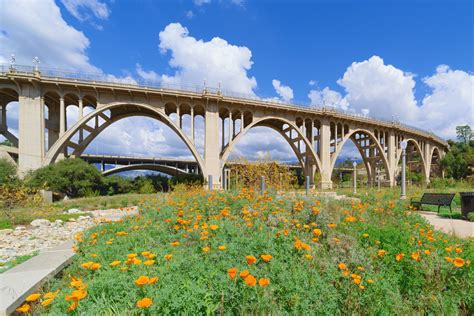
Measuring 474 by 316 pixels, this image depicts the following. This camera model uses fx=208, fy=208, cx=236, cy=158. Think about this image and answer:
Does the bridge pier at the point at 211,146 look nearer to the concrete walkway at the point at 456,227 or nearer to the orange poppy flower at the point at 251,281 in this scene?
the concrete walkway at the point at 456,227

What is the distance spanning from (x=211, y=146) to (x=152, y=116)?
768 centimetres

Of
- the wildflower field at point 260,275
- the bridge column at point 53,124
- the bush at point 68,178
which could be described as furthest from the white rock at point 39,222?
the bridge column at point 53,124

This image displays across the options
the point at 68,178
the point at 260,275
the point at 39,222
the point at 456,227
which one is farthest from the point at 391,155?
the point at 68,178

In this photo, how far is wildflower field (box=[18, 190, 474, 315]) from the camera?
150cm

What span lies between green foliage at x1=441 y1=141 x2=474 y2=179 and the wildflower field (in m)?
51.6

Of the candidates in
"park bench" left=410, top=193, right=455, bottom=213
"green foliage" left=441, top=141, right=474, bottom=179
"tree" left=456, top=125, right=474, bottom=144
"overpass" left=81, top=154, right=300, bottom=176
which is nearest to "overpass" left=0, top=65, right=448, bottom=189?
"overpass" left=81, top=154, right=300, bottom=176

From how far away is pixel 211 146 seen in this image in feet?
69.9

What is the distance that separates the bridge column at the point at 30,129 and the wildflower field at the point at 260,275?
1944 centimetres

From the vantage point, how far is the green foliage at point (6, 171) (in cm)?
1512

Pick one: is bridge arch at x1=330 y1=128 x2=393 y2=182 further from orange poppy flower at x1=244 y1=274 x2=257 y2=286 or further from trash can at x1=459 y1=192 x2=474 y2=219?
orange poppy flower at x1=244 y1=274 x2=257 y2=286

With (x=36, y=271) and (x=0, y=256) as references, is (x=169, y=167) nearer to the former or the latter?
(x=0, y=256)

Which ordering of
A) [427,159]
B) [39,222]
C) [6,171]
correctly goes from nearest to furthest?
[39,222] → [6,171] → [427,159]

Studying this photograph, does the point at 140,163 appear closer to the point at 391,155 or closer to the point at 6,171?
the point at 6,171

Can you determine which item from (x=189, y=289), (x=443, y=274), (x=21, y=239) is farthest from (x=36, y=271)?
(x=21, y=239)
